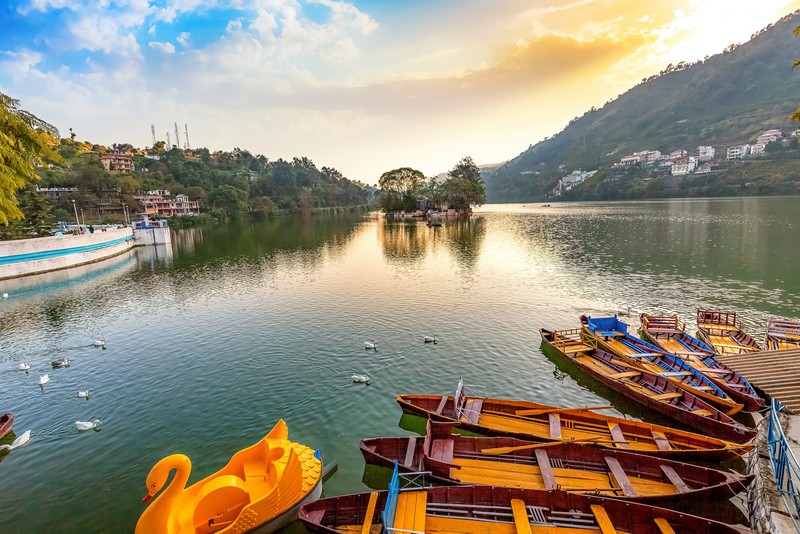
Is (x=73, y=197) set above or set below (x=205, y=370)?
above

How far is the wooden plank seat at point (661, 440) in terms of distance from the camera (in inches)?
494

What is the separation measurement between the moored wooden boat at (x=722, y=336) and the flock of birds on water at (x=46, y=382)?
31.9m

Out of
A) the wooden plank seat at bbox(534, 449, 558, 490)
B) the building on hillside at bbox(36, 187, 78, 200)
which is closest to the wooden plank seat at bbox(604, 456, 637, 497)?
the wooden plank seat at bbox(534, 449, 558, 490)

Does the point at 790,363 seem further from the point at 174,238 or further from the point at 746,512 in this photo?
the point at 174,238

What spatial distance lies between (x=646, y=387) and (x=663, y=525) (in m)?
10.5

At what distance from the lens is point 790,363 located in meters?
17.1

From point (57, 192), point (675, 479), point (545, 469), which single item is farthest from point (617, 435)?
point (57, 192)

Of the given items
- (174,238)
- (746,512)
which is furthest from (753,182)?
(174,238)

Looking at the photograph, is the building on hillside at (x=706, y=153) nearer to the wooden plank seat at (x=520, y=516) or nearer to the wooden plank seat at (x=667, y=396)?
the wooden plank seat at (x=667, y=396)

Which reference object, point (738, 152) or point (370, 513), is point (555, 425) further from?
point (738, 152)

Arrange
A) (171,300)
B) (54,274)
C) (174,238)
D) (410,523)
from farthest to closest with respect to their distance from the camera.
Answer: (174,238) < (54,274) < (171,300) < (410,523)

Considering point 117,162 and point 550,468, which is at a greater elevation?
point 117,162

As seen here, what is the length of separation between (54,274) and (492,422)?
198 ft

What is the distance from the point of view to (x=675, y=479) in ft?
35.4
